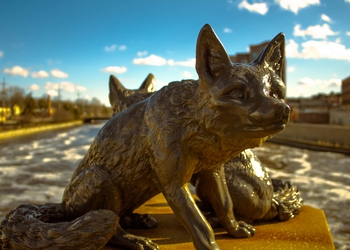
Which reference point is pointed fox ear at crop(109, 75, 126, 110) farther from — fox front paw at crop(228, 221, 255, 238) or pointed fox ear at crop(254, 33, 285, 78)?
pointed fox ear at crop(254, 33, 285, 78)

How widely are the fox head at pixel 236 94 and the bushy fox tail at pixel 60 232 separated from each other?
0.90m

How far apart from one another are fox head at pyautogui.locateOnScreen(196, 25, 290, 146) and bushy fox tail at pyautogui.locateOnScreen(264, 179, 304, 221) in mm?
1488

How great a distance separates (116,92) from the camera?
3873 mm

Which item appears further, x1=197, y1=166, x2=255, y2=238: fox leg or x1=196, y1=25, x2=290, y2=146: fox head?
x1=197, y1=166, x2=255, y2=238: fox leg

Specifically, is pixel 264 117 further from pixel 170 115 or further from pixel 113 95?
pixel 113 95

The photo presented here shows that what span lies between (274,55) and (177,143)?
0.91 m

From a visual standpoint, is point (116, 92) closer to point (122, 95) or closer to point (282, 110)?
point (122, 95)

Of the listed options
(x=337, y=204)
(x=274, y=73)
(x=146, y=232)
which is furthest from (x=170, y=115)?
(x=337, y=204)

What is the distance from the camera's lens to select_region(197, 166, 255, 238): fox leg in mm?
2475

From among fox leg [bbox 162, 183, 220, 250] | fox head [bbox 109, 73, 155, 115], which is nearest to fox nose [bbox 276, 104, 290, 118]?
fox leg [bbox 162, 183, 220, 250]

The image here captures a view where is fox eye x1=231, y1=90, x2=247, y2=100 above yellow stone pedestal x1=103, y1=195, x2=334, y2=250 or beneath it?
above

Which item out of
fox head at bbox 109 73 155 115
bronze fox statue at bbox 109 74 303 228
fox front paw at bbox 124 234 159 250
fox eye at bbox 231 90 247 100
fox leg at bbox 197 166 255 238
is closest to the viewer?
fox eye at bbox 231 90 247 100

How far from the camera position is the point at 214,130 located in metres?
1.91

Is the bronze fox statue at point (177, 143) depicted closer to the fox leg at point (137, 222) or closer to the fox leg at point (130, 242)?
the fox leg at point (130, 242)
